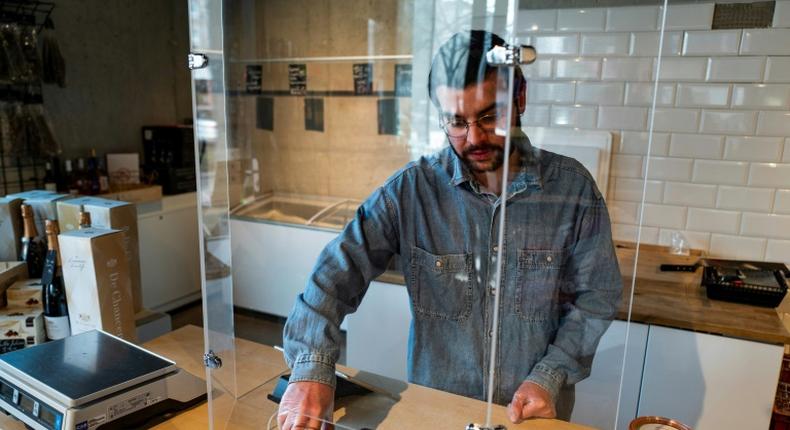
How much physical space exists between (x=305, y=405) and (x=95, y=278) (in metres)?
0.67

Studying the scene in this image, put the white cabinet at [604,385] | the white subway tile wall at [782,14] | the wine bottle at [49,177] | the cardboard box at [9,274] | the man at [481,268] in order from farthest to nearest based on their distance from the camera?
the wine bottle at [49,177] → the white subway tile wall at [782,14] → the cardboard box at [9,274] → the white cabinet at [604,385] → the man at [481,268]

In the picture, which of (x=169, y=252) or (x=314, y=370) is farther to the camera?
(x=169, y=252)

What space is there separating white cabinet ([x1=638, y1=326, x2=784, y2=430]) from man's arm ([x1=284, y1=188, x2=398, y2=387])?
0.94 m

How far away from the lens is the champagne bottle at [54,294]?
1.26 meters

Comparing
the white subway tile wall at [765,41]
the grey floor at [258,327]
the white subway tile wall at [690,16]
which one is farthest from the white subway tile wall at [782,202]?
the grey floor at [258,327]

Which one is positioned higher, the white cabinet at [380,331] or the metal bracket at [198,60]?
the metal bracket at [198,60]

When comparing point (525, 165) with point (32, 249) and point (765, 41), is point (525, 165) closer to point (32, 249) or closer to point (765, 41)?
point (32, 249)

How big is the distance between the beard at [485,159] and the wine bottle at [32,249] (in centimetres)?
122

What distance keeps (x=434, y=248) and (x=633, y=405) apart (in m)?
0.95

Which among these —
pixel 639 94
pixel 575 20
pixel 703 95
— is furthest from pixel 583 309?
pixel 703 95

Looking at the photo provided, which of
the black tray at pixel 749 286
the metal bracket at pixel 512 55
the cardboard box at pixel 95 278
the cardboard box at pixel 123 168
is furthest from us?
the cardboard box at pixel 123 168

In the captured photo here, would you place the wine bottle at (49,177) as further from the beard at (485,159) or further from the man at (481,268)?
the beard at (485,159)

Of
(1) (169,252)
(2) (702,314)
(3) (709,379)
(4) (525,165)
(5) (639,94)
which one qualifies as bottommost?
(1) (169,252)

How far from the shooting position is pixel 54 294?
1.29 metres
